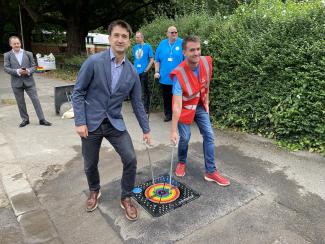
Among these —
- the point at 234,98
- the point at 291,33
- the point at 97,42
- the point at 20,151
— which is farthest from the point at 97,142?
the point at 97,42

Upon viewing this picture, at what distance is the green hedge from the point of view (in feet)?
16.2

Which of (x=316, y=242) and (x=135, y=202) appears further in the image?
(x=135, y=202)

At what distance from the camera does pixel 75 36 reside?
19422 millimetres

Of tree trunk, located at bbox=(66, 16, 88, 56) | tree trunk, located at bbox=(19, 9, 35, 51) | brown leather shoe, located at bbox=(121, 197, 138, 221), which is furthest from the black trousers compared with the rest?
tree trunk, located at bbox=(19, 9, 35, 51)

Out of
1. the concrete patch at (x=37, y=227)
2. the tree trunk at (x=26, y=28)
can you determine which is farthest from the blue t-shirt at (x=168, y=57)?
the tree trunk at (x=26, y=28)

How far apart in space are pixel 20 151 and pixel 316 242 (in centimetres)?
480

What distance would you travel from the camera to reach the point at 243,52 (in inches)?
228

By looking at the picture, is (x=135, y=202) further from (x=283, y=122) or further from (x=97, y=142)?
(x=283, y=122)

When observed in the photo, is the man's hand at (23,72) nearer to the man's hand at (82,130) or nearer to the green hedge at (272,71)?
the green hedge at (272,71)

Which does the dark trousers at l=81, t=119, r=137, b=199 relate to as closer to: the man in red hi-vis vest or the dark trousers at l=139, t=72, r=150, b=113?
the man in red hi-vis vest

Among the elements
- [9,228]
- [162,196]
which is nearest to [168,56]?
[162,196]

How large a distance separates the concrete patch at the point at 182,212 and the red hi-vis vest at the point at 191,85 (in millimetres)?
946

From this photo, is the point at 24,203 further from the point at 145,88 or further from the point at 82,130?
the point at 145,88

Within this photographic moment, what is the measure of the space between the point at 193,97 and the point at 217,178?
43.6 inches
